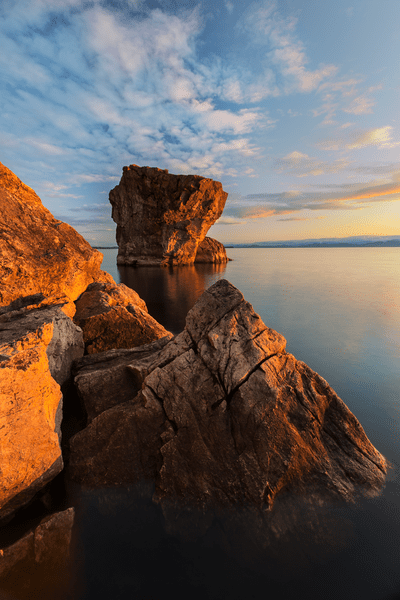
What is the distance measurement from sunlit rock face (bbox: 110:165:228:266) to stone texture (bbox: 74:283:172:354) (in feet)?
171

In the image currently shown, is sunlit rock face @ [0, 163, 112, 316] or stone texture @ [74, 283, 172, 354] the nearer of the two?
sunlit rock face @ [0, 163, 112, 316]

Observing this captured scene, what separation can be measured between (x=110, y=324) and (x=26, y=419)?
524 cm

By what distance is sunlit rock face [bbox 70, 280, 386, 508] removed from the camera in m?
4.93

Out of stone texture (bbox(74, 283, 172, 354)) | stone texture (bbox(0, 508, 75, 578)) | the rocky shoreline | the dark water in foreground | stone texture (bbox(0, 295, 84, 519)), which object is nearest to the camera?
stone texture (bbox(0, 508, 75, 578))

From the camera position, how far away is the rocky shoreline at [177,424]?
439 cm

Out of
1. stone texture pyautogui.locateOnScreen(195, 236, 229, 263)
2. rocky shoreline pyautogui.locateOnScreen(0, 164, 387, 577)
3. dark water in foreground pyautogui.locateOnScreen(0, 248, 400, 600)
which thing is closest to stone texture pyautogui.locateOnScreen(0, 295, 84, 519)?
rocky shoreline pyautogui.locateOnScreen(0, 164, 387, 577)

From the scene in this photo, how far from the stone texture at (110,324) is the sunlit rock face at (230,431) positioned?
9.81 ft

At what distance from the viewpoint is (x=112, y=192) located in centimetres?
6781

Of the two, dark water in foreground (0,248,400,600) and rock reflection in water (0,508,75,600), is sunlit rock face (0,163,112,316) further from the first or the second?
dark water in foreground (0,248,400,600)

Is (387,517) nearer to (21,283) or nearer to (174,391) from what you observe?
(174,391)

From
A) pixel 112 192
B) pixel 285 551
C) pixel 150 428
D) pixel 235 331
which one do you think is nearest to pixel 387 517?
pixel 285 551

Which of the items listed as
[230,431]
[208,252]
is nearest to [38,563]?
[230,431]

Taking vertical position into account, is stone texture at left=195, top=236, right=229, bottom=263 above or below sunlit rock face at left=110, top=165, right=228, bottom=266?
below

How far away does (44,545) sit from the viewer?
4.05 m
